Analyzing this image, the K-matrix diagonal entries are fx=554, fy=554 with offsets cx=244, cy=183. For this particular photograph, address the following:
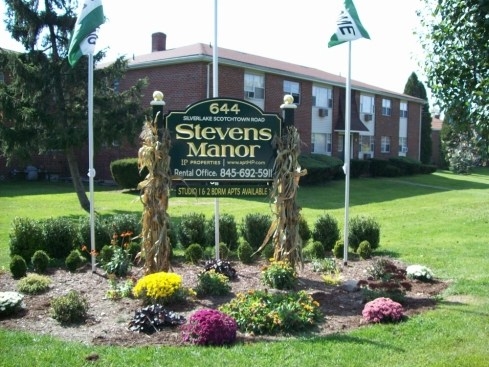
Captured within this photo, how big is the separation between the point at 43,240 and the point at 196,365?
552cm

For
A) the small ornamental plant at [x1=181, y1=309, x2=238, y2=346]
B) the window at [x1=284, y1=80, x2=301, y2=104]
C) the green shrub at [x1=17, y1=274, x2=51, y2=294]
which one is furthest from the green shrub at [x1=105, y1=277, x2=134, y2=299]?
the window at [x1=284, y1=80, x2=301, y2=104]

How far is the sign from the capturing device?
8383 mm

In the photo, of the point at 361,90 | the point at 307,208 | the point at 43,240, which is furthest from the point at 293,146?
the point at 361,90

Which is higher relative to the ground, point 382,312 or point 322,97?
point 322,97

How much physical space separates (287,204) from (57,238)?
4.16 meters

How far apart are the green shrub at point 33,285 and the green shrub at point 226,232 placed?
12.1 feet

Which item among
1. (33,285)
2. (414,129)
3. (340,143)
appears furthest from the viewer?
(414,129)

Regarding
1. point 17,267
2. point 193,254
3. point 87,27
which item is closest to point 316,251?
point 193,254

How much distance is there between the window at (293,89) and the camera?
31.5 m

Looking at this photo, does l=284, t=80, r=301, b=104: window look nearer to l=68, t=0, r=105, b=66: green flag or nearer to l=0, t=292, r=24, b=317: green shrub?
l=68, t=0, r=105, b=66: green flag

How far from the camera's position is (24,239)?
9.28 m

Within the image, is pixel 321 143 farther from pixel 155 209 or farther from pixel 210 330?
pixel 210 330

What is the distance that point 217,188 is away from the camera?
8.50 m

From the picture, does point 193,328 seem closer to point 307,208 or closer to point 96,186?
point 307,208
